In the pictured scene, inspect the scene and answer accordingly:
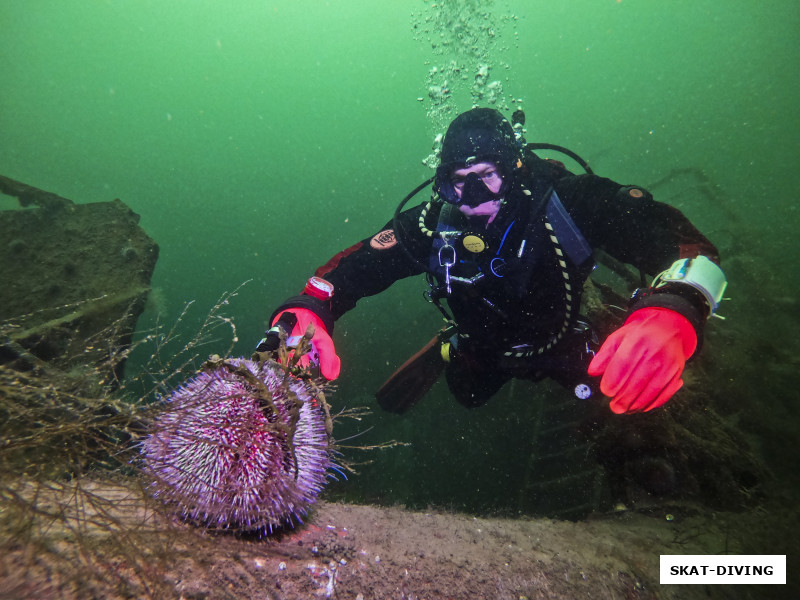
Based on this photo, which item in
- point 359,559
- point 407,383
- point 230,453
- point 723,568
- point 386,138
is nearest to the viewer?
point 230,453

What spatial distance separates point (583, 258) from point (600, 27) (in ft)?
354

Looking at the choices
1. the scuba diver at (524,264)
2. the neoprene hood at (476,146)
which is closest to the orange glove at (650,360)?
the scuba diver at (524,264)

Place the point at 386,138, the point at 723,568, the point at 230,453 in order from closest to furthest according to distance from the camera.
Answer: the point at 230,453
the point at 723,568
the point at 386,138

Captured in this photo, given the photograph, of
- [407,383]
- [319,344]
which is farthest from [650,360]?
[407,383]

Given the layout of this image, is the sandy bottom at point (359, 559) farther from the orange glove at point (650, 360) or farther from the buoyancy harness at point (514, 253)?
the buoyancy harness at point (514, 253)

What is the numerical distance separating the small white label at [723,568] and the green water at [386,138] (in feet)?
6.10

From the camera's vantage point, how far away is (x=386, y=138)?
11238 cm

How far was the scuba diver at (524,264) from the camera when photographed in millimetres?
2307

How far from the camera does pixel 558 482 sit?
536cm

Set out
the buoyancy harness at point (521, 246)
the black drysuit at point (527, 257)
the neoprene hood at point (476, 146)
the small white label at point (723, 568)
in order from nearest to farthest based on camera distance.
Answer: the small white label at point (723, 568) < the black drysuit at point (527, 257) < the buoyancy harness at point (521, 246) < the neoprene hood at point (476, 146)

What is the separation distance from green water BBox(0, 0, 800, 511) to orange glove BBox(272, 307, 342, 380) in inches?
175

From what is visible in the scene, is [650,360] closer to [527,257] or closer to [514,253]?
[527,257]

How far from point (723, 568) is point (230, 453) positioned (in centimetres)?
366

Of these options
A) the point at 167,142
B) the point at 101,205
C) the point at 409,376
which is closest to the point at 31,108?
the point at 167,142
